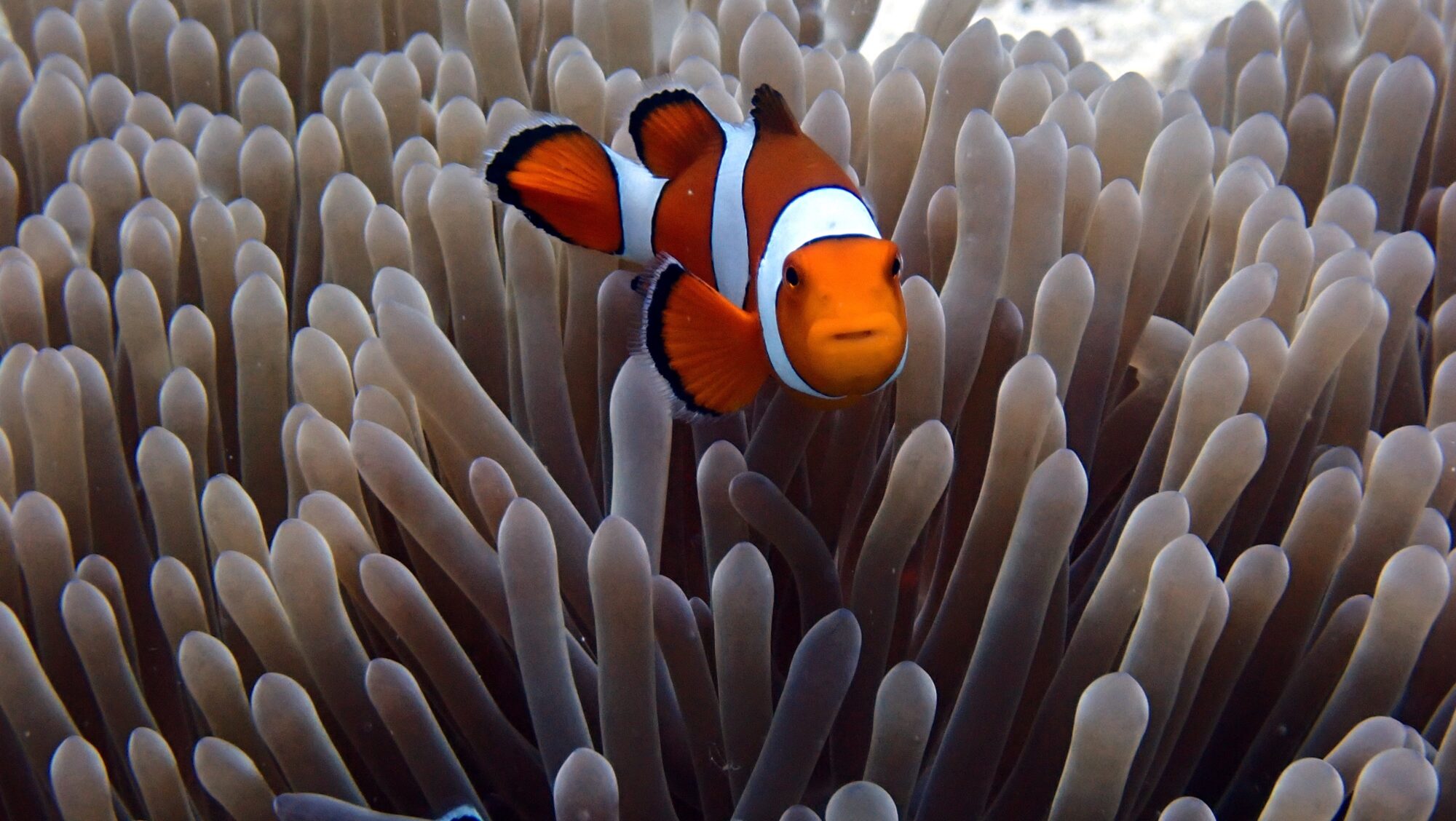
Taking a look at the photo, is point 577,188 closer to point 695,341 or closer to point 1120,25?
point 695,341

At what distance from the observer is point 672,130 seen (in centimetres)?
101

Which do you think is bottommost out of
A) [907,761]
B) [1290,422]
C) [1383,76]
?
[907,761]

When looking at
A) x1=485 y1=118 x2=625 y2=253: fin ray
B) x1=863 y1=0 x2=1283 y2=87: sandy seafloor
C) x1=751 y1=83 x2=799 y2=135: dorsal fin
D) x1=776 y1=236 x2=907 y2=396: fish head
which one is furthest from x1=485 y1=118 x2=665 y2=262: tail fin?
x1=863 y1=0 x2=1283 y2=87: sandy seafloor

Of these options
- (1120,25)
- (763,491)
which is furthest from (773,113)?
(1120,25)

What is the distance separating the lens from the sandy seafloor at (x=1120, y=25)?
2.07 m

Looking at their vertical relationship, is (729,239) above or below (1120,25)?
below

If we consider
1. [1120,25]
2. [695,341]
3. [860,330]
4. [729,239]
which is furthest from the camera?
[1120,25]

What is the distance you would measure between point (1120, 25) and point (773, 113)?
1495mm

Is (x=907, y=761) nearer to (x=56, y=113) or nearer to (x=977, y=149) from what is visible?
(x=977, y=149)

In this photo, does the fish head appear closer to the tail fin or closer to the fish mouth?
the fish mouth

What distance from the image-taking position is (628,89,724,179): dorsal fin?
1.00 meters

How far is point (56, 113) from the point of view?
1.32 meters

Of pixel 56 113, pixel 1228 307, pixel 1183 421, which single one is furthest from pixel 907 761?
pixel 56 113

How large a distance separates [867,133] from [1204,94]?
538 millimetres
